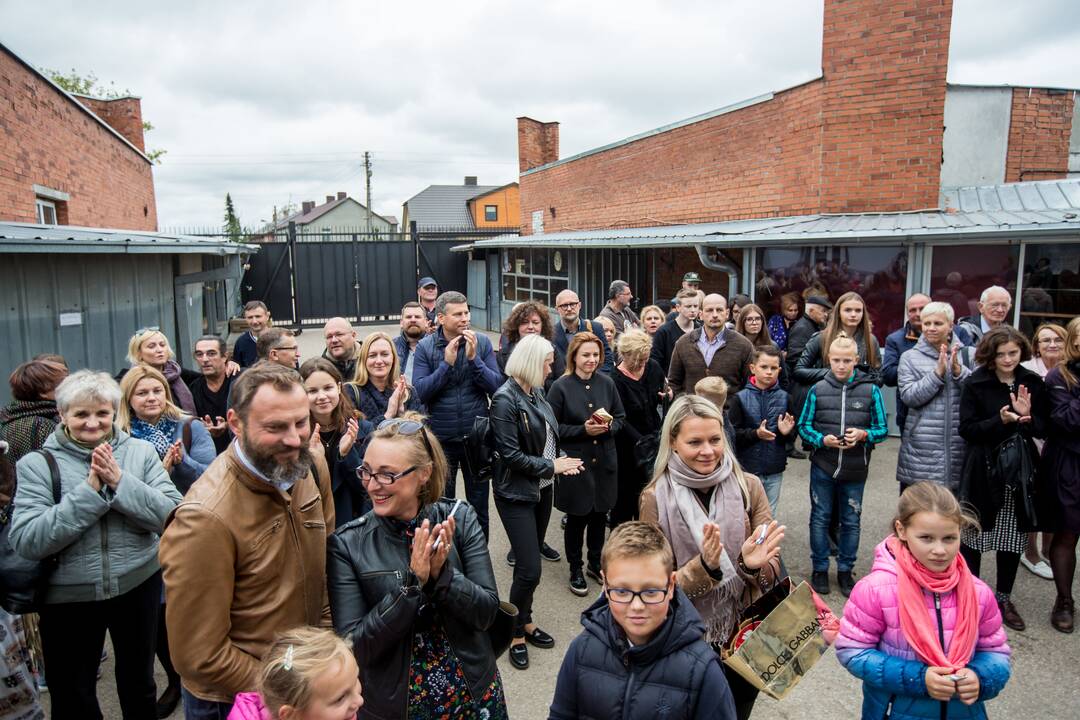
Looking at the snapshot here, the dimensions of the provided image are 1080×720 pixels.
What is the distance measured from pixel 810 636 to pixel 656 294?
12.3 m

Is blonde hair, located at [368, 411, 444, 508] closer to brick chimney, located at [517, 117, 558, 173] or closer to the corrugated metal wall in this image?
the corrugated metal wall

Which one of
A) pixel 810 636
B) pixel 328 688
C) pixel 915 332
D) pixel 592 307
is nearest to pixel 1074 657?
pixel 810 636

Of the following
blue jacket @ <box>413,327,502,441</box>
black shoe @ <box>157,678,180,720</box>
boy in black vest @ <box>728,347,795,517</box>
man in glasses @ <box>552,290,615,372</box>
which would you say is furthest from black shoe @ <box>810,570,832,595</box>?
black shoe @ <box>157,678,180,720</box>

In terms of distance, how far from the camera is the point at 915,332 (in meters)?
6.05

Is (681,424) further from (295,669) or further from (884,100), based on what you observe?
(884,100)

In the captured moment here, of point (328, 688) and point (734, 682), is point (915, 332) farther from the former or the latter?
point (328, 688)

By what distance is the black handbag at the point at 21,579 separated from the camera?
268cm

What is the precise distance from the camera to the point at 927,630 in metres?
2.44

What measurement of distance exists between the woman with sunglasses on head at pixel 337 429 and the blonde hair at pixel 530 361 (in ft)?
3.34

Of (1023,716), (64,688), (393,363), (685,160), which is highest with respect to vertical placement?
(685,160)

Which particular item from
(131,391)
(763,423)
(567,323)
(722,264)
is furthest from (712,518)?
(722,264)

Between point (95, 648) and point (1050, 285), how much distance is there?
9285 mm

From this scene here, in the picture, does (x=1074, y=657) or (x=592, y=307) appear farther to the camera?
(x=592, y=307)

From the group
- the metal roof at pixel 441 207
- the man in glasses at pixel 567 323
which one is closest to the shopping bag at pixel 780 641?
the man in glasses at pixel 567 323
